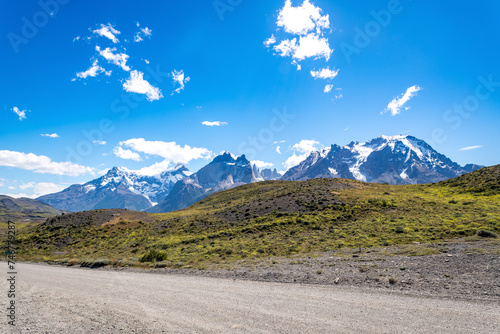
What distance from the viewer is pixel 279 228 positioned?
130 ft

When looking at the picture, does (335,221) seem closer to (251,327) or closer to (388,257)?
(388,257)

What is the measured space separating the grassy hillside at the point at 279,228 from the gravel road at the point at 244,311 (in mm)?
11045

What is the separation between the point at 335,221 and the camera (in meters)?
40.0

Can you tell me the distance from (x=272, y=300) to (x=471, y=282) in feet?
34.0

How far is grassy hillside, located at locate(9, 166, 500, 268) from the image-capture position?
27.7 meters

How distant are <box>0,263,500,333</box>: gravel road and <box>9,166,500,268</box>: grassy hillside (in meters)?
11.0

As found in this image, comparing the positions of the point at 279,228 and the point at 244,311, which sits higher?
the point at 279,228

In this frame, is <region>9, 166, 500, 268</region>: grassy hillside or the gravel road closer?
the gravel road

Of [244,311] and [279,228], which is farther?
[279,228]

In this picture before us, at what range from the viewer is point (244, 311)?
32.5 feet

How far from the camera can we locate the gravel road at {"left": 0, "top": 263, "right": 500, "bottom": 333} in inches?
325

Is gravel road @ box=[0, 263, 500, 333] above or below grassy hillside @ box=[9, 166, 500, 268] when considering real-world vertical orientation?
below

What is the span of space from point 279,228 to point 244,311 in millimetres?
30525

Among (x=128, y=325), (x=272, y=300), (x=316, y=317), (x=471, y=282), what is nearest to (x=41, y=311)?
(x=128, y=325)
